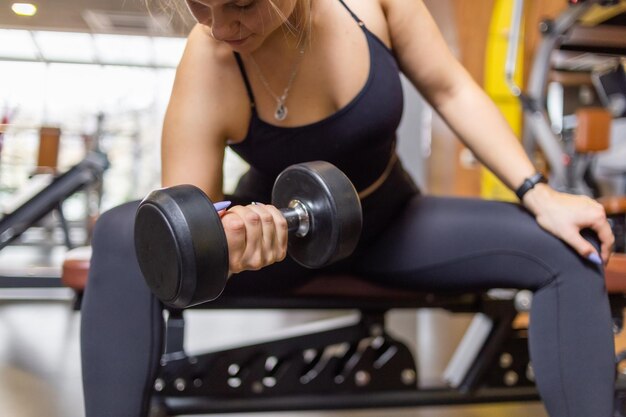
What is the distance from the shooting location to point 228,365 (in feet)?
3.47

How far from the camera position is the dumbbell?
19.4 inches

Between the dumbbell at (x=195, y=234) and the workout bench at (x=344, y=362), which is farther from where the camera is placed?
the workout bench at (x=344, y=362)

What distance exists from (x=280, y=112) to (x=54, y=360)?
50.1 inches

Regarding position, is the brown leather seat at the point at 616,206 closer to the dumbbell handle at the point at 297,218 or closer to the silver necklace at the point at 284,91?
the silver necklace at the point at 284,91

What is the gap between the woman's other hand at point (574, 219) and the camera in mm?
797

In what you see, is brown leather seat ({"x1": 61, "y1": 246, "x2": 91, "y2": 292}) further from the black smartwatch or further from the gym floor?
the black smartwatch

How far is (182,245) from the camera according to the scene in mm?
490

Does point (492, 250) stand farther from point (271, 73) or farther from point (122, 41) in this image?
point (122, 41)

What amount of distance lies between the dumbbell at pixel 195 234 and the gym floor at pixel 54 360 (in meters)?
0.67

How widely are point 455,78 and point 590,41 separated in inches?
126

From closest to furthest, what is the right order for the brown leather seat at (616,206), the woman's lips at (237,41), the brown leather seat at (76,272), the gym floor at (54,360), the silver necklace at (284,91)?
the woman's lips at (237,41) → the silver necklace at (284,91) → the brown leather seat at (76,272) → the gym floor at (54,360) → the brown leather seat at (616,206)

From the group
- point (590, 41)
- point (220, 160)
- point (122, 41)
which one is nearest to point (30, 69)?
point (122, 41)

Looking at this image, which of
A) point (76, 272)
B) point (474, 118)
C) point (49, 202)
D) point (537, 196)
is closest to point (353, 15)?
point (474, 118)

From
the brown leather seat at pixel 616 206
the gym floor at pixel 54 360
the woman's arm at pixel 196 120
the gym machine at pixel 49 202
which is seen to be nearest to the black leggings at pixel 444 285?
the woman's arm at pixel 196 120
